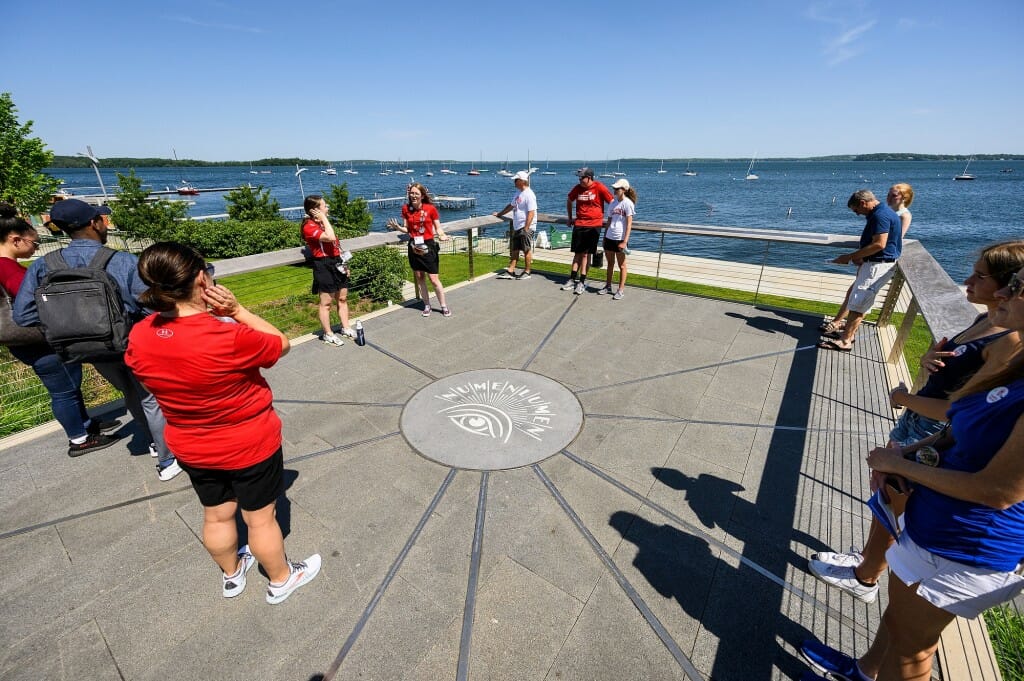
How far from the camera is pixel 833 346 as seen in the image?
16.8 ft

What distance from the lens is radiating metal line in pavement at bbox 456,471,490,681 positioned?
2.02m

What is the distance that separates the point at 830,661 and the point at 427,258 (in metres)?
5.45

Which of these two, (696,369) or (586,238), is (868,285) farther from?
(586,238)

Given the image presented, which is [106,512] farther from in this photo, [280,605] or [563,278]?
[563,278]

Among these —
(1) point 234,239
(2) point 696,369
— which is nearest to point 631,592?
(2) point 696,369

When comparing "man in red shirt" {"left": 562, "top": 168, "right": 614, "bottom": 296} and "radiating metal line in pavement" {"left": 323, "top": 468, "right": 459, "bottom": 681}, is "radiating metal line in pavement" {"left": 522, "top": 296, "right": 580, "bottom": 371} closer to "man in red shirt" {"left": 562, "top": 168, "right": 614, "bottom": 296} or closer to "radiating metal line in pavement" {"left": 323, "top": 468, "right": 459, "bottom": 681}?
"man in red shirt" {"left": 562, "top": 168, "right": 614, "bottom": 296}

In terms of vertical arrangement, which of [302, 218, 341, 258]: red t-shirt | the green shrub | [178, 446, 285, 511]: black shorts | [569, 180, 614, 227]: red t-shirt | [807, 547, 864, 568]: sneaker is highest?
[569, 180, 614, 227]: red t-shirt

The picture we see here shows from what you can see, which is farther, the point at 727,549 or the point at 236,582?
the point at 727,549

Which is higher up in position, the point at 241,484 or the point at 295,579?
the point at 241,484

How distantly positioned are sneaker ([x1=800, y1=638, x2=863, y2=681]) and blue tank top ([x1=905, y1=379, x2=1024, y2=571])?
2.73 ft

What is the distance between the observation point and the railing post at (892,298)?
539cm

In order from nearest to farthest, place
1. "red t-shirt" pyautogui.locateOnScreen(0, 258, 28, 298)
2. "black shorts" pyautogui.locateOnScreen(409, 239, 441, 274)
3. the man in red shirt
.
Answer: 1. "red t-shirt" pyautogui.locateOnScreen(0, 258, 28, 298)
2. "black shorts" pyautogui.locateOnScreen(409, 239, 441, 274)
3. the man in red shirt

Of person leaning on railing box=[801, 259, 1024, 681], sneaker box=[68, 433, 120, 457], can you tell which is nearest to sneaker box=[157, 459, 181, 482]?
sneaker box=[68, 433, 120, 457]

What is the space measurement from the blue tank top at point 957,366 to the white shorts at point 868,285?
334 cm
